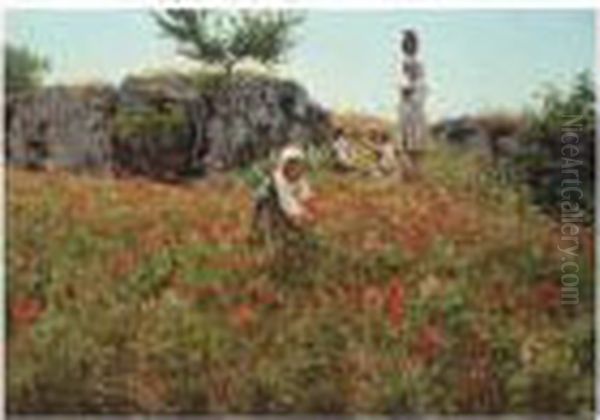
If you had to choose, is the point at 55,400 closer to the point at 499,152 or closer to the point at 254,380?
the point at 254,380

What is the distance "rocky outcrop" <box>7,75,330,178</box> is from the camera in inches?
103

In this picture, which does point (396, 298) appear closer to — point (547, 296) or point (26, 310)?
point (547, 296)

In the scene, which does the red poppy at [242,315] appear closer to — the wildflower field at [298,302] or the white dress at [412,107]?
the wildflower field at [298,302]

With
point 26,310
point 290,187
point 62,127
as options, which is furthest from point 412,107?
point 26,310

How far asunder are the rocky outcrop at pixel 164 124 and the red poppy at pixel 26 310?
0.26m

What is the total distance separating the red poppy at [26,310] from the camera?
2.56 metres

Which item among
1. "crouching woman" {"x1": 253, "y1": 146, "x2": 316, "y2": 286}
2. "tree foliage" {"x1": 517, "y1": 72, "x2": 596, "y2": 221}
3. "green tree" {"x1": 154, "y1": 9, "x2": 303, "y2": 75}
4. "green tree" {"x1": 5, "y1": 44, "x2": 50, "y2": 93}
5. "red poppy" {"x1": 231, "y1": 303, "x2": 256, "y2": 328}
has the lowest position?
"red poppy" {"x1": 231, "y1": 303, "x2": 256, "y2": 328}

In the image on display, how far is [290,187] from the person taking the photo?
2.62m

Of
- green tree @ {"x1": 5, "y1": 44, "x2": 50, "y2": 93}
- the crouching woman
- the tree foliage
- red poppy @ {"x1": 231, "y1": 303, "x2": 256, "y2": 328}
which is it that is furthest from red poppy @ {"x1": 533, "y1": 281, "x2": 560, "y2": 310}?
green tree @ {"x1": 5, "y1": 44, "x2": 50, "y2": 93}

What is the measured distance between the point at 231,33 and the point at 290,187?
32cm

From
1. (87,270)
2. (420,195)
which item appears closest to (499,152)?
(420,195)

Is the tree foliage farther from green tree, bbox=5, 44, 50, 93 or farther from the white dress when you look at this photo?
green tree, bbox=5, 44, 50, 93

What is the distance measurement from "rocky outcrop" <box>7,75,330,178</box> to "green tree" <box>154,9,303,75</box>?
48 mm

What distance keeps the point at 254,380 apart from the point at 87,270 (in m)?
0.38
